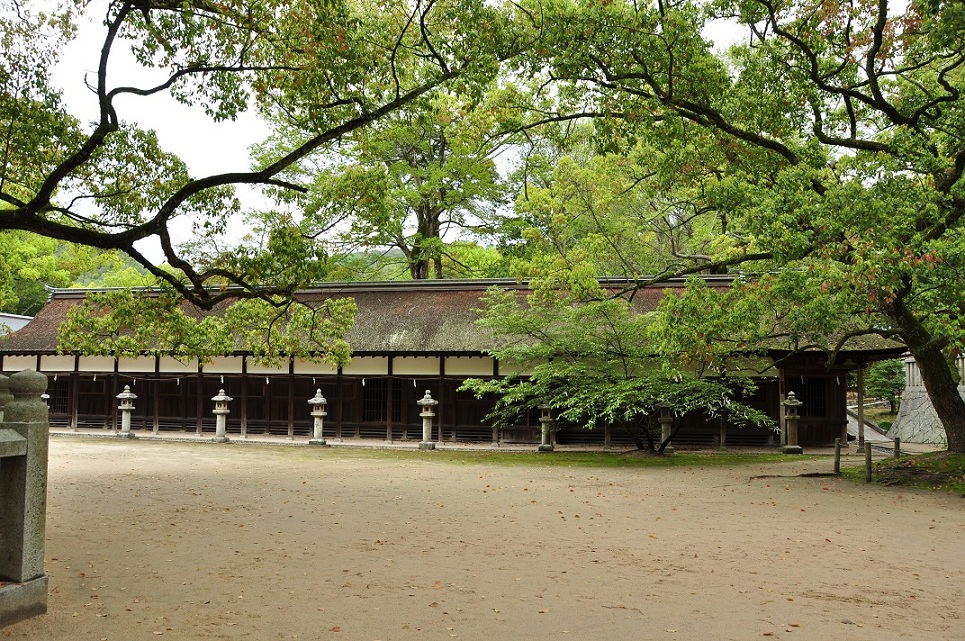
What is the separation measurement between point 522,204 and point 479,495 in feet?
46.9

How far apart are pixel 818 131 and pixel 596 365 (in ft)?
21.4

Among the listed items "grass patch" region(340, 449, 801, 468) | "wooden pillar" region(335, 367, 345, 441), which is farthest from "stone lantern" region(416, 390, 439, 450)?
"wooden pillar" region(335, 367, 345, 441)

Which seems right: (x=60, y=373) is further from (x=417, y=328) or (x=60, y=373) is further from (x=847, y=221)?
(x=847, y=221)

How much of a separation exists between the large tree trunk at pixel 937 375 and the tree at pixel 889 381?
17328mm

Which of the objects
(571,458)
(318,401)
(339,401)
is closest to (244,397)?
(339,401)

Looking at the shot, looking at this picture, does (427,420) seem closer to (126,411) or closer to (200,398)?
(200,398)

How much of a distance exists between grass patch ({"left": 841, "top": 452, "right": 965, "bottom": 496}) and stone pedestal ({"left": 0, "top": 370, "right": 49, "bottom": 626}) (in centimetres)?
1143

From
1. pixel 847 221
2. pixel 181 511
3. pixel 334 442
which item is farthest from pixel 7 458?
pixel 334 442

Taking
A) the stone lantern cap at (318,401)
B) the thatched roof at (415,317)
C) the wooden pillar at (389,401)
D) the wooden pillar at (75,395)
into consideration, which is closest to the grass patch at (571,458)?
the stone lantern cap at (318,401)

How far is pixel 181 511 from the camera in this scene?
9047mm

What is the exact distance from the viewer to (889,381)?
2819cm

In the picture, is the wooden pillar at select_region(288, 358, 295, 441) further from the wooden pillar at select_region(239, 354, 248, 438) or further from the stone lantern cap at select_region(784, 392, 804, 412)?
the stone lantern cap at select_region(784, 392, 804, 412)

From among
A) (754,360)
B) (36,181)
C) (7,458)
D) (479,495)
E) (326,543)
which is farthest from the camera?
(754,360)

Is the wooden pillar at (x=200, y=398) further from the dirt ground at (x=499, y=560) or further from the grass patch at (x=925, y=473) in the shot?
the grass patch at (x=925, y=473)
